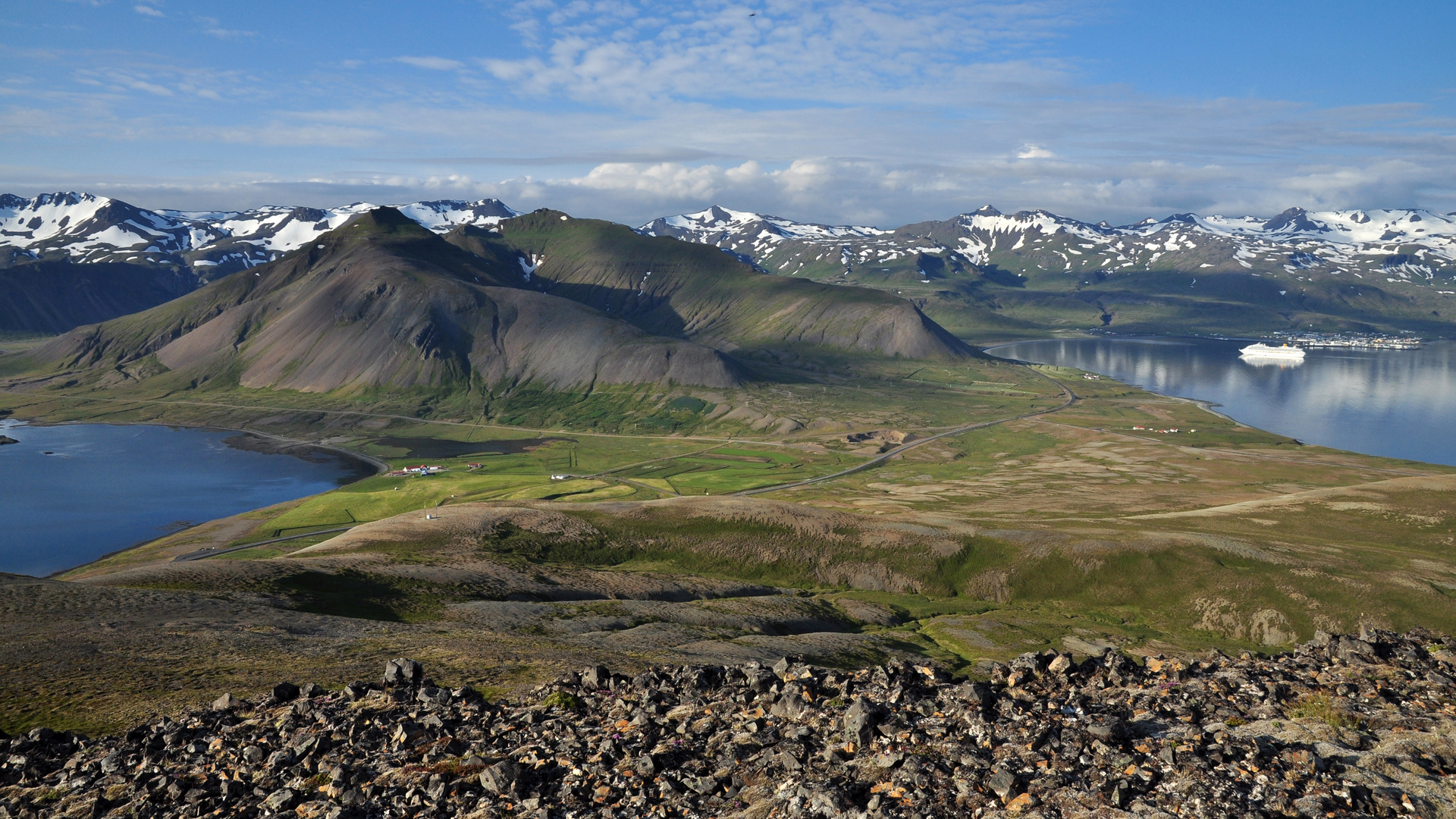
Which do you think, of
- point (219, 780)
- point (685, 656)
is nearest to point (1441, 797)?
point (219, 780)

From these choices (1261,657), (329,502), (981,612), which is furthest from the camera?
(329,502)

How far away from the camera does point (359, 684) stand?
33.0 meters

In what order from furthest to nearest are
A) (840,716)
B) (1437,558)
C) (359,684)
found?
(1437,558)
(359,684)
(840,716)

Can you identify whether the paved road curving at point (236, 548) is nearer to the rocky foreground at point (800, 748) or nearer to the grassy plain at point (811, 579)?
the grassy plain at point (811, 579)

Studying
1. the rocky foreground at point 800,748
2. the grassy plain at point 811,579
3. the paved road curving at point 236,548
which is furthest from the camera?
the paved road curving at point 236,548

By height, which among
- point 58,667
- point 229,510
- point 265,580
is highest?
point 58,667

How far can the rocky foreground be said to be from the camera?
21781 millimetres

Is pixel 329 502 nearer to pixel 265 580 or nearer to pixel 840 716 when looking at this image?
pixel 265 580

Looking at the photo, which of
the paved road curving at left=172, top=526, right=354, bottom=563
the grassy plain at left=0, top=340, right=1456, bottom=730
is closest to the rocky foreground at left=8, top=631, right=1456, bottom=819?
the grassy plain at left=0, top=340, right=1456, bottom=730

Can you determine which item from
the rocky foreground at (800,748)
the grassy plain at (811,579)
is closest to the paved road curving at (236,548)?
the grassy plain at (811,579)

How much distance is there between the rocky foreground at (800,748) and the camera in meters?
21.8

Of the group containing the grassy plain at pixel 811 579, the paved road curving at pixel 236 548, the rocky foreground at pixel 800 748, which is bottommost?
the paved road curving at pixel 236 548

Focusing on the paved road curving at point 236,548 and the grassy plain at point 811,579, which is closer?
the grassy plain at point 811,579

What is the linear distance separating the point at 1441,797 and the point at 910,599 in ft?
274
